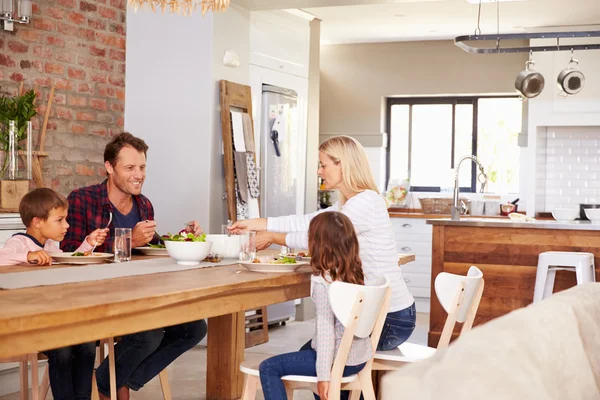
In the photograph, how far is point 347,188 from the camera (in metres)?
3.09

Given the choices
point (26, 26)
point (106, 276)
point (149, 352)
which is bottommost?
point (149, 352)

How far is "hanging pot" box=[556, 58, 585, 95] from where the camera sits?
6.41 meters

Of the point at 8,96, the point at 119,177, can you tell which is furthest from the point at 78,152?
the point at 119,177

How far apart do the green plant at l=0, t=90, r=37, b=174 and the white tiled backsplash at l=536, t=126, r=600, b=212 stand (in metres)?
4.60

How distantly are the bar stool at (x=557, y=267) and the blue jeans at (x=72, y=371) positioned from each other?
9.22 ft

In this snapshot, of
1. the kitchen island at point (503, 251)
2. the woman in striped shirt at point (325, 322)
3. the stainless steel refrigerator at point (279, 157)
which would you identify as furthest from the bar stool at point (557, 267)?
the woman in striped shirt at point (325, 322)

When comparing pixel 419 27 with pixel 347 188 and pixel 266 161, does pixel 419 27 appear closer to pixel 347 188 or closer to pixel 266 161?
pixel 266 161

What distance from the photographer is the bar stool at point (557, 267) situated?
470 centimetres

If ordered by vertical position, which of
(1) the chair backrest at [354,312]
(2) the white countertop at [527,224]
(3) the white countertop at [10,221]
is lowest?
(1) the chair backrest at [354,312]

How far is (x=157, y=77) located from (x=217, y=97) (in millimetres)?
403

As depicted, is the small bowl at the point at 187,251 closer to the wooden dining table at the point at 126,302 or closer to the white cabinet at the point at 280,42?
the wooden dining table at the point at 126,302

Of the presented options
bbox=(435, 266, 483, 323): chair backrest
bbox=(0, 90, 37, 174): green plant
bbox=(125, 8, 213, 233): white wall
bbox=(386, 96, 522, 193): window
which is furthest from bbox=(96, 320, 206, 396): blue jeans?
bbox=(386, 96, 522, 193): window

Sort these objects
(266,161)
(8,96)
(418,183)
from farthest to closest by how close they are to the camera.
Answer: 1. (418,183)
2. (266,161)
3. (8,96)

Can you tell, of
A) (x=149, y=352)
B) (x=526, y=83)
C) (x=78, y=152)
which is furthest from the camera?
(x=526, y=83)
